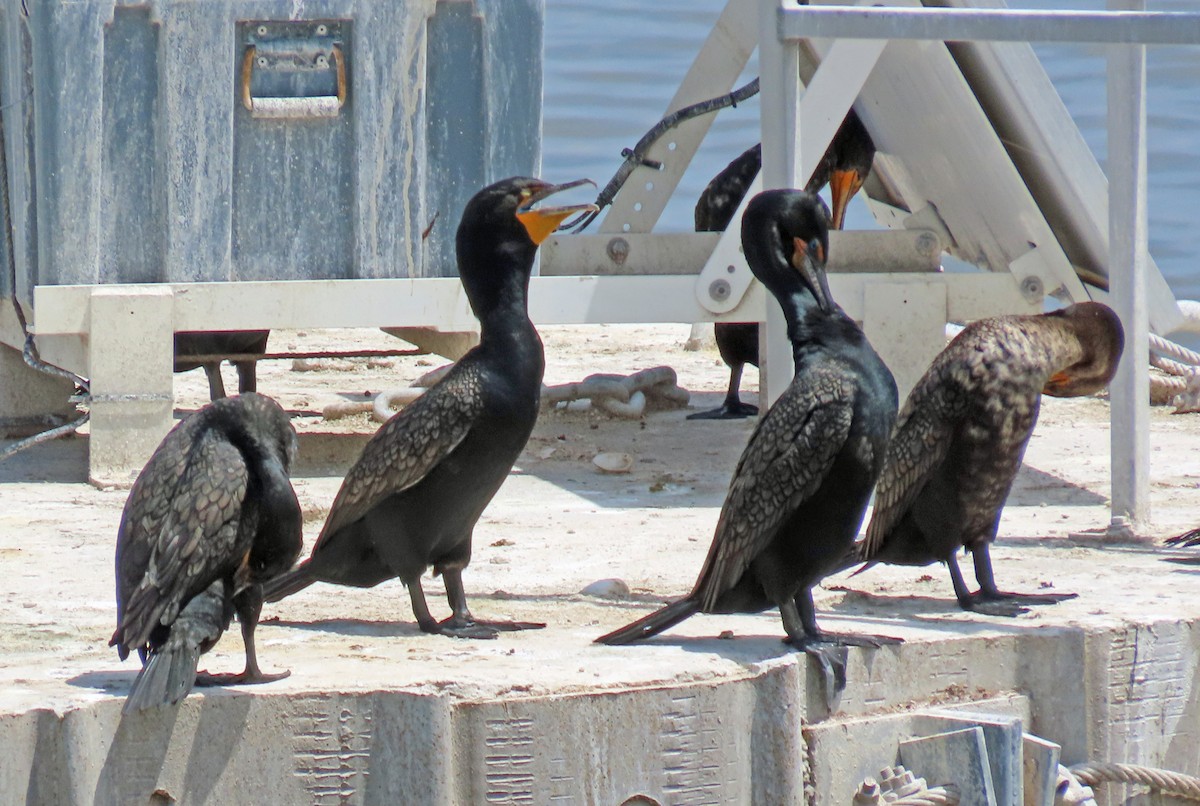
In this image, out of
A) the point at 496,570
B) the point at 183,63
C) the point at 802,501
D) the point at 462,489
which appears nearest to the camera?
the point at 802,501

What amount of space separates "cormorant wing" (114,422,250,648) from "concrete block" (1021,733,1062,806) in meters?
2.03

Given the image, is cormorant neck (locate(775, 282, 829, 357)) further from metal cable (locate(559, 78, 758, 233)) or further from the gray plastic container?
metal cable (locate(559, 78, 758, 233))

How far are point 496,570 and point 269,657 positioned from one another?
4.31 ft

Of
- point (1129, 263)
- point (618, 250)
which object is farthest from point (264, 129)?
point (1129, 263)

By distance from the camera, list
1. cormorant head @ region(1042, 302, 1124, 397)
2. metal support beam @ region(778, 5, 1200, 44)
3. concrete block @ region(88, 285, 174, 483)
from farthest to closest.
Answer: concrete block @ region(88, 285, 174, 483), metal support beam @ region(778, 5, 1200, 44), cormorant head @ region(1042, 302, 1124, 397)

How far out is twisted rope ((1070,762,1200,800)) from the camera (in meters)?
4.78

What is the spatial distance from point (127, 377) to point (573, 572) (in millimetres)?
2193

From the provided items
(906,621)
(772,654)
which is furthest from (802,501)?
(906,621)

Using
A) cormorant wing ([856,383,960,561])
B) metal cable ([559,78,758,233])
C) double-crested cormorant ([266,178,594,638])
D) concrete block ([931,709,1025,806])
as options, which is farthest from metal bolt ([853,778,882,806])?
metal cable ([559,78,758,233])

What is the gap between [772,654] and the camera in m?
4.36

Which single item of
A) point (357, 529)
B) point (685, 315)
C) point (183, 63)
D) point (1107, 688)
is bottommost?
point (1107, 688)

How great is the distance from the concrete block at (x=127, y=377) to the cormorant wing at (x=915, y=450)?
3.08 m

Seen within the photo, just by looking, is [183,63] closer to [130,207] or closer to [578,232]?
[130,207]

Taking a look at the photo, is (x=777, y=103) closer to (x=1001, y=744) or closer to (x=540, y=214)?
(x=540, y=214)
